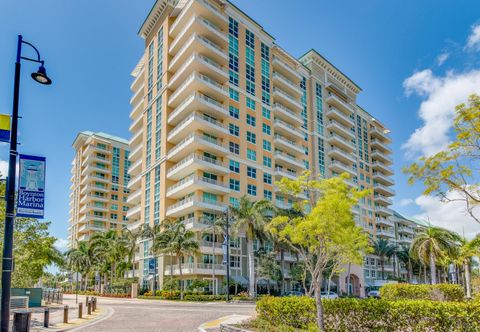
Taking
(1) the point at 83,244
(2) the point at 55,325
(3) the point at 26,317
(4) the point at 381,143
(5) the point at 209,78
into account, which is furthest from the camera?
(4) the point at 381,143

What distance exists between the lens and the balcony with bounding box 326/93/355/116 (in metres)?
88.1

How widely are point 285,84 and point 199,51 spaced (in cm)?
1964

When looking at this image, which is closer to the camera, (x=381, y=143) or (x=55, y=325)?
(x=55, y=325)

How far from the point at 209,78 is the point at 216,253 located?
79.9 feet

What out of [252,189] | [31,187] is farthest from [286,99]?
[31,187]

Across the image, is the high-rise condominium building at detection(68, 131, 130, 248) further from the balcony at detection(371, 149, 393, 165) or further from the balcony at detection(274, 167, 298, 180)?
the balcony at detection(371, 149, 393, 165)

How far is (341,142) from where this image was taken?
3438 inches

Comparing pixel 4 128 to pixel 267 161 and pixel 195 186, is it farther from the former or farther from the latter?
pixel 267 161

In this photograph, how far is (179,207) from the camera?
2226 inches

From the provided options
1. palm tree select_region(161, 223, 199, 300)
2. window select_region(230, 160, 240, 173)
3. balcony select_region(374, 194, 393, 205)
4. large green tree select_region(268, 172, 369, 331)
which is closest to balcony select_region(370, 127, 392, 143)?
balcony select_region(374, 194, 393, 205)

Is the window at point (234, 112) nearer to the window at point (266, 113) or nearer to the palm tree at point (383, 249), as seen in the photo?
the window at point (266, 113)

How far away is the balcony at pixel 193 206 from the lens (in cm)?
5438

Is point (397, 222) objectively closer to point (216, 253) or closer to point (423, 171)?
point (216, 253)

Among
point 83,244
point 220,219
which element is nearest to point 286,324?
point 220,219
